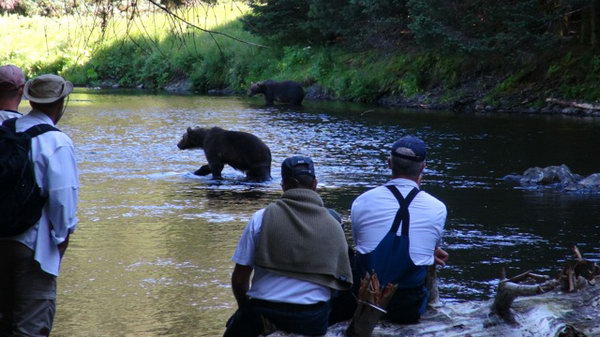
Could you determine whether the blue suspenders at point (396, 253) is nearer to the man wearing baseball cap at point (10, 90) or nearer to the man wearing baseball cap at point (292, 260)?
the man wearing baseball cap at point (292, 260)

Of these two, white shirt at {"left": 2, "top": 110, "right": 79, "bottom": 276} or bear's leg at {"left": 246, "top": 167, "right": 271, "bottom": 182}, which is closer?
white shirt at {"left": 2, "top": 110, "right": 79, "bottom": 276}

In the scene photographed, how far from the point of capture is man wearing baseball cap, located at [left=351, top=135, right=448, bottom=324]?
5707mm

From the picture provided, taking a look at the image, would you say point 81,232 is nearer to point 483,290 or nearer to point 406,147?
point 483,290

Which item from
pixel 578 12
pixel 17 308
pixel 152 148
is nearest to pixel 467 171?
pixel 152 148

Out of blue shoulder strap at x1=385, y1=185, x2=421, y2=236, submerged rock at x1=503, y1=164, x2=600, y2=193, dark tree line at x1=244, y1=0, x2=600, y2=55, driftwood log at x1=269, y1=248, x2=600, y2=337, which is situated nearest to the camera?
blue shoulder strap at x1=385, y1=185, x2=421, y2=236

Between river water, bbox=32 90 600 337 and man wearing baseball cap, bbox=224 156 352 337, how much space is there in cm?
204

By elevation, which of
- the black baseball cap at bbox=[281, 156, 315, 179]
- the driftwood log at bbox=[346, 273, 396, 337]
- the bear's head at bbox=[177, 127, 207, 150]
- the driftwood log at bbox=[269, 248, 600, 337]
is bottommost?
the bear's head at bbox=[177, 127, 207, 150]

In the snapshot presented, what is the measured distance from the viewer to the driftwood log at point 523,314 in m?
5.97

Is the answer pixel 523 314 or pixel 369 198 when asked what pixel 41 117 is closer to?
pixel 369 198

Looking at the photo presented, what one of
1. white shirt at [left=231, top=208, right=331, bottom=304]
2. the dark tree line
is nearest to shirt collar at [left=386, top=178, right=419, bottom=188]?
white shirt at [left=231, top=208, right=331, bottom=304]

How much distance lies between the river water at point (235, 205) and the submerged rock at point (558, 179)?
1.28 ft

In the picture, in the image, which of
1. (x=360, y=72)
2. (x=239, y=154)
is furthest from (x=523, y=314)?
(x=360, y=72)

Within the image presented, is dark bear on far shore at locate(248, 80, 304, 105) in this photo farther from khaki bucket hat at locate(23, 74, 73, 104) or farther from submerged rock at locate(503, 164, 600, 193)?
khaki bucket hat at locate(23, 74, 73, 104)

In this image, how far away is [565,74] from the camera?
30375 mm
